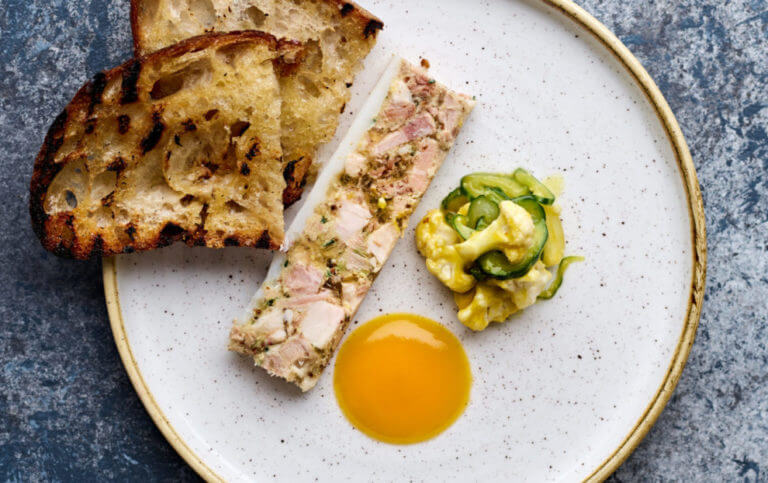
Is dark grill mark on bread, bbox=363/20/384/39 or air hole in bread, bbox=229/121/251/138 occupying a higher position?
dark grill mark on bread, bbox=363/20/384/39

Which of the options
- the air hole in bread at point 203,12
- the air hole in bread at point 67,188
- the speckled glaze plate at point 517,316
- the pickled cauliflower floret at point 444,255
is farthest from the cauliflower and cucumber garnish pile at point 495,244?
the air hole in bread at point 67,188

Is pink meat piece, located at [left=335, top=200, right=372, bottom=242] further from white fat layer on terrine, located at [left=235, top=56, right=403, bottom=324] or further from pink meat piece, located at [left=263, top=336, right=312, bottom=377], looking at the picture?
pink meat piece, located at [left=263, top=336, right=312, bottom=377]

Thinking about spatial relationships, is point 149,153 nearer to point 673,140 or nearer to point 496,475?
point 496,475

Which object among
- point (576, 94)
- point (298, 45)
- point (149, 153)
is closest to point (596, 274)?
point (576, 94)

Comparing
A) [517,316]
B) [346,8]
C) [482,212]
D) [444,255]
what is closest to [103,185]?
[346,8]

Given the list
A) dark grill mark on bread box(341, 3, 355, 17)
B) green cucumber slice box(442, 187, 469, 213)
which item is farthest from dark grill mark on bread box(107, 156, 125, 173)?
green cucumber slice box(442, 187, 469, 213)

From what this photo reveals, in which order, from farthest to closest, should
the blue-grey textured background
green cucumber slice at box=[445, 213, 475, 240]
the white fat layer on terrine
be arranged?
1. the blue-grey textured background
2. the white fat layer on terrine
3. green cucumber slice at box=[445, 213, 475, 240]

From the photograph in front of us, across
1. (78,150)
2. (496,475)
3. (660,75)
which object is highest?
(660,75)
